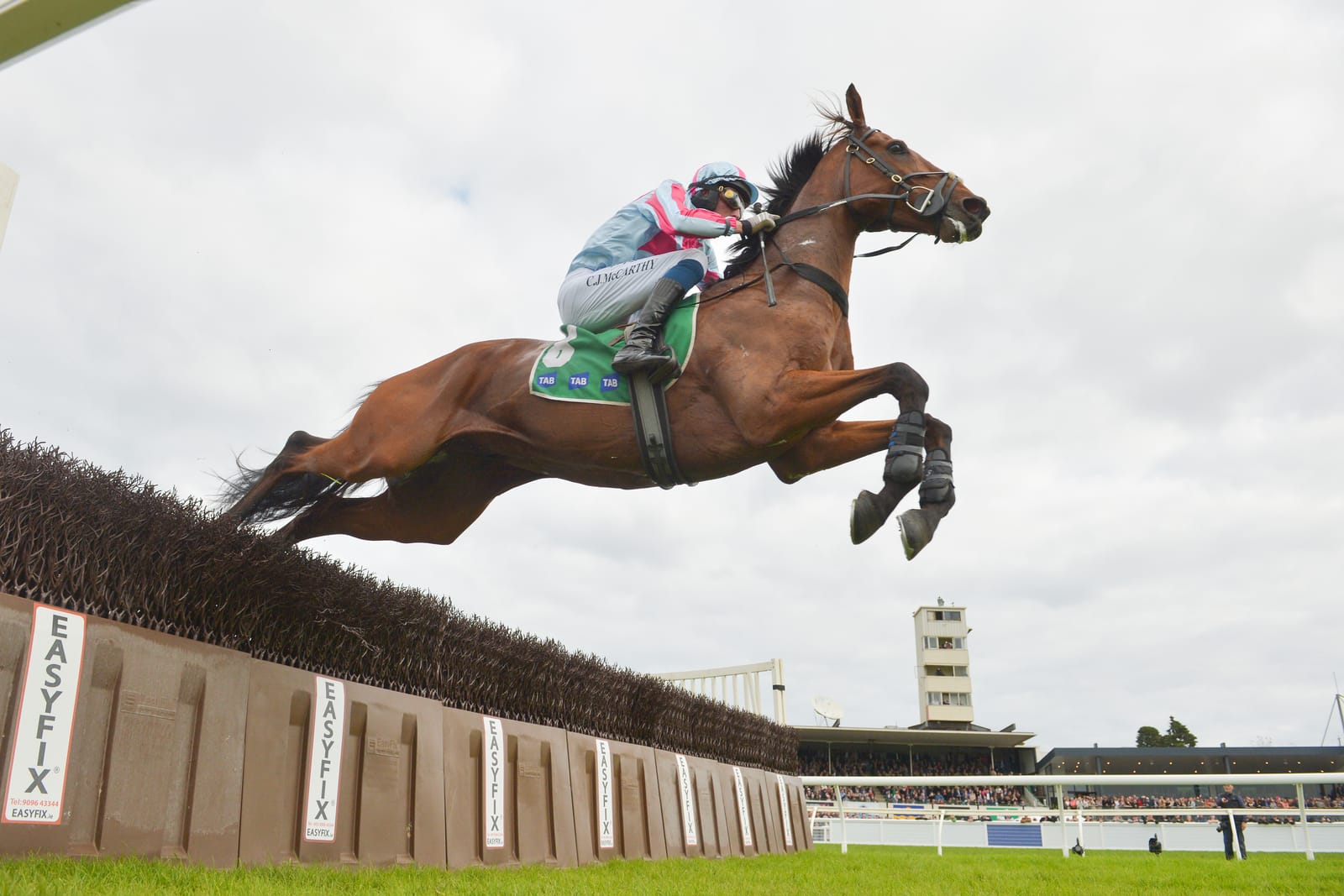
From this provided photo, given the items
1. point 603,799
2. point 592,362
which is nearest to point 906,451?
point 592,362

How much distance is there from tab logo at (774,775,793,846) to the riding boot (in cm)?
993

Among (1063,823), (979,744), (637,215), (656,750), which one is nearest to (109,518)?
(637,215)

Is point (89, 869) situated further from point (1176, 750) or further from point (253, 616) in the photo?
point (1176, 750)

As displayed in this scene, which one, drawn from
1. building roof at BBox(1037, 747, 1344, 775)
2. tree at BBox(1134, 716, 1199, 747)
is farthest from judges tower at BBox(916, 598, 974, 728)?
tree at BBox(1134, 716, 1199, 747)

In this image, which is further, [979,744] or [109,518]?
[979,744]

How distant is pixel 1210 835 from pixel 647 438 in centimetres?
1462

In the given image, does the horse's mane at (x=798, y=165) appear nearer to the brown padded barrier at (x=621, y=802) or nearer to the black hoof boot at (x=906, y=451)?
the black hoof boot at (x=906, y=451)

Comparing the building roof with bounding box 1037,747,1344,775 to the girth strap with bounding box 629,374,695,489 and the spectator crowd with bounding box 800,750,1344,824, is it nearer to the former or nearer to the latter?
the spectator crowd with bounding box 800,750,1344,824

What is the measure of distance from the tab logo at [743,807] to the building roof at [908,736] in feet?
68.3

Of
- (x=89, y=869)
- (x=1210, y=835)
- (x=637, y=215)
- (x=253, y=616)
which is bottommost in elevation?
(x=1210, y=835)

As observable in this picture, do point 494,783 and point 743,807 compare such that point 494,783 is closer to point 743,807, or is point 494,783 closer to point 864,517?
point 864,517

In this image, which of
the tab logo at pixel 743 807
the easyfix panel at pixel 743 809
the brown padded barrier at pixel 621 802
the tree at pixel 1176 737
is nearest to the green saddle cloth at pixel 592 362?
the brown padded barrier at pixel 621 802

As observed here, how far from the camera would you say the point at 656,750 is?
8.70 metres

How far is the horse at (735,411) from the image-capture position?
13.6ft
